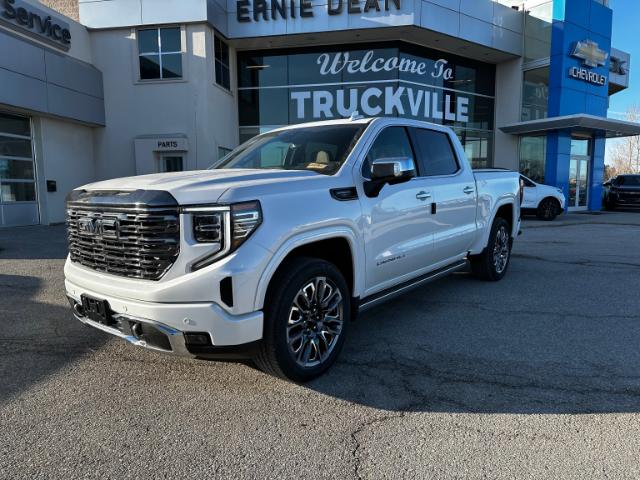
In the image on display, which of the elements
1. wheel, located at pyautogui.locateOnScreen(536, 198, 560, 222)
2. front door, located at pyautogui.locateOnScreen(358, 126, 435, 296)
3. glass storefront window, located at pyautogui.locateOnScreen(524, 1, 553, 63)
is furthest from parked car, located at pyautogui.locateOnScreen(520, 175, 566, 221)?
front door, located at pyautogui.locateOnScreen(358, 126, 435, 296)

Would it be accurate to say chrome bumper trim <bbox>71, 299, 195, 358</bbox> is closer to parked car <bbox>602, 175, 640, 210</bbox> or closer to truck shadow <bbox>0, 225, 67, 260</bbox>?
truck shadow <bbox>0, 225, 67, 260</bbox>

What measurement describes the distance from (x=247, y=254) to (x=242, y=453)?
112 centimetres

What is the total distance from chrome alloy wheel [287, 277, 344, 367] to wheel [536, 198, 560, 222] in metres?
15.7

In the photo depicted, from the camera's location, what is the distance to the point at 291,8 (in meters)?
18.3

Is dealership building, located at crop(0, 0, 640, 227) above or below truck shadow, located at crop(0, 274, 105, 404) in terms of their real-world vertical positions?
above

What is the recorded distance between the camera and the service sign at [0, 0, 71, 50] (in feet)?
44.6

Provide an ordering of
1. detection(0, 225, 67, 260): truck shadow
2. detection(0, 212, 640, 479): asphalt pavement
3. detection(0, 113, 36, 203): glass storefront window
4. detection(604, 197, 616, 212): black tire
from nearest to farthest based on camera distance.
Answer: detection(0, 212, 640, 479): asphalt pavement → detection(0, 225, 67, 260): truck shadow → detection(0, 113, 36, 203): glass storefront window → detection(604, 197, 616, 212): black tire

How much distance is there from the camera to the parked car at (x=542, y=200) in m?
16.9

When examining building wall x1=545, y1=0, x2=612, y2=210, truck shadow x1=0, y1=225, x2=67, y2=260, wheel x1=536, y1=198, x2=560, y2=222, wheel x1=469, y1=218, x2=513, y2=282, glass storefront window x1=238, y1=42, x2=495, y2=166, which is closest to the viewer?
wheel x1=469, y1=218, x2=513, y2=282

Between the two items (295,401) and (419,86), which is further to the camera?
(419,86)

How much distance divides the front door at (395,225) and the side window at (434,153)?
0.66ft

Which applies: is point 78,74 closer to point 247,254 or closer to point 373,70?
point 373,70

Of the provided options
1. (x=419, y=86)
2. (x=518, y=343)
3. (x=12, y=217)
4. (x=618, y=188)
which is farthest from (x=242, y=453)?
(x=618, y=188)

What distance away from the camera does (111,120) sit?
59.0 ft
